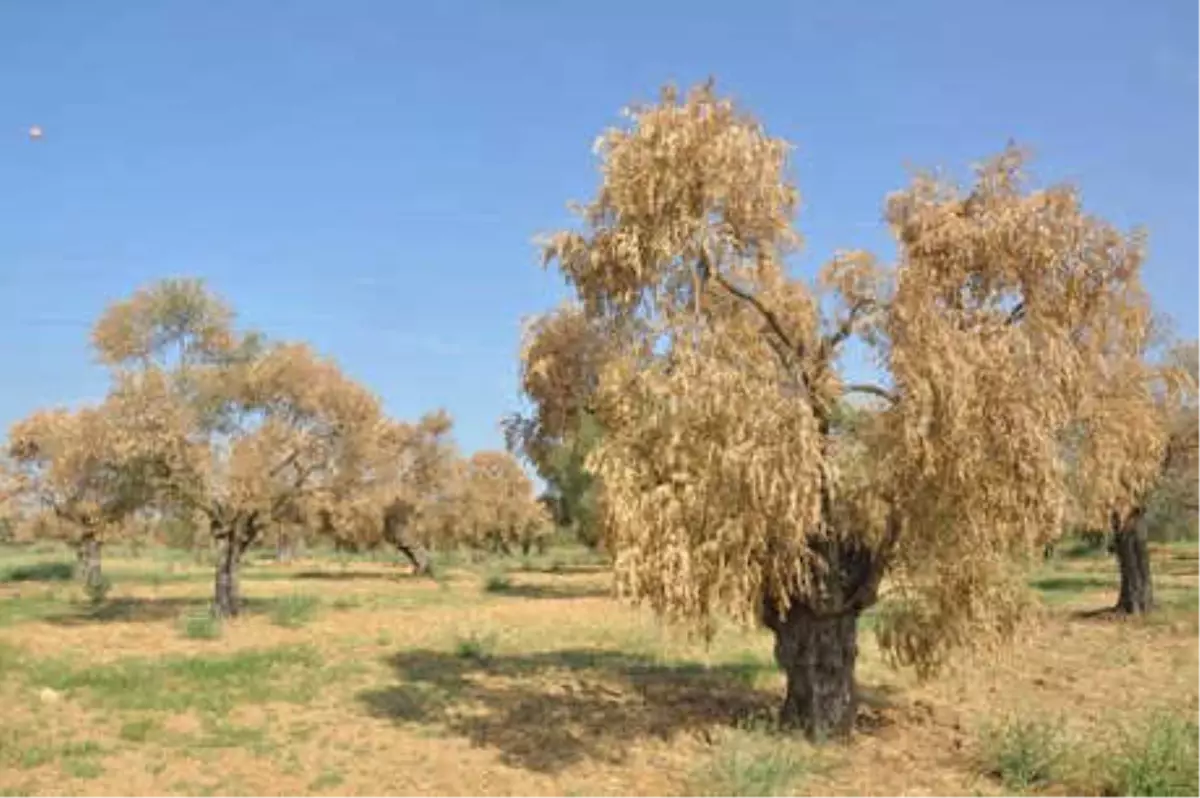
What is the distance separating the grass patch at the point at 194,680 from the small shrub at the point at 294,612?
6089mm

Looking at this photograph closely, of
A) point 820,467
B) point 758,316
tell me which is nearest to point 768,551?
point 820,467

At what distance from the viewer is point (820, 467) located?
12211 millimetres

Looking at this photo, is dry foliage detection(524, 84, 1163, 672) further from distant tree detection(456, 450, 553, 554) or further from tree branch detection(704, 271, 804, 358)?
distant tree detection(456, 450, 553, 554)

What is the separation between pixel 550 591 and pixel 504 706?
25605 millimetres

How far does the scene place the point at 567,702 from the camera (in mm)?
16422

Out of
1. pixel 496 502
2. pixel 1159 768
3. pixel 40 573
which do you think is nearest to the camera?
pixel 1159 768

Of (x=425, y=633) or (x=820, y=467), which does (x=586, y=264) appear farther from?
(x=425, y=633)

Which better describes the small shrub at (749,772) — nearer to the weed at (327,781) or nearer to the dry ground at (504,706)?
the dry ground at (504,706)

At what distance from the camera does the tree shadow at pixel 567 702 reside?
13.8 meters

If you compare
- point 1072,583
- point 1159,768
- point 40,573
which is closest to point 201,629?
point 1159,768

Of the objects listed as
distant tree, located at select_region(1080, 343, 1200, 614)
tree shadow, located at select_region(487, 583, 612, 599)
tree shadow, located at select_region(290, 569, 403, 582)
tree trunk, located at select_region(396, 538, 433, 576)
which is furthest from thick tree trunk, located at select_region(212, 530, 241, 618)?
tree trunk, located at select_region(396, 538, 433, 576)

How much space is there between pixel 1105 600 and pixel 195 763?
27.4 meters

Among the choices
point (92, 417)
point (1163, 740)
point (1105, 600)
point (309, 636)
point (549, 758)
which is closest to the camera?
point (1163, 740)

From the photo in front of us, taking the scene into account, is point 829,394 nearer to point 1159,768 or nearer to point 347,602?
point 1159,768
